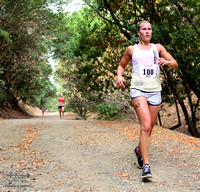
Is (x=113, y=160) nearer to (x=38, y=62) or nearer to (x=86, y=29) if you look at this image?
(x=86, y=29)

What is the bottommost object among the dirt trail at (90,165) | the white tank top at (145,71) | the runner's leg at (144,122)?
the dirt trail at (90,165)

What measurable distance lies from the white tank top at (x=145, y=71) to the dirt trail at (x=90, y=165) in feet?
4.48

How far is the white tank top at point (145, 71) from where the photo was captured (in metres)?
4.15

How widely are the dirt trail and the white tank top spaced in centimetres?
137

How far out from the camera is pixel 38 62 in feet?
71.4

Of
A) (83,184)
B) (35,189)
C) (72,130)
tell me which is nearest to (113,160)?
(83,184)

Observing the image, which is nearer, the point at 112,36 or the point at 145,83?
the point at 145,83

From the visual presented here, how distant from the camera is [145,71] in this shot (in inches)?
163

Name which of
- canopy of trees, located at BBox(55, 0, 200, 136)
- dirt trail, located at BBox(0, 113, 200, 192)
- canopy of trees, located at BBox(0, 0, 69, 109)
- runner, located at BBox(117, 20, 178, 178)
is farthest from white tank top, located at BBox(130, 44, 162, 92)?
canopy of trees, located at BBox(0, 0, 69, 109)

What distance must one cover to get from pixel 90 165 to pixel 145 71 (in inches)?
78.1

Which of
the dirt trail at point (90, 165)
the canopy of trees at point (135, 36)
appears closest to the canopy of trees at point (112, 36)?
the canopy of trees at point (135, 36)

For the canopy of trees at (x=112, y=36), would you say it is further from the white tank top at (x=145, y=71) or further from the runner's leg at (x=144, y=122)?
the runner's leg at (x=144, y=122)

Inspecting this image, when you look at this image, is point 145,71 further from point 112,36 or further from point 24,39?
point 24,39

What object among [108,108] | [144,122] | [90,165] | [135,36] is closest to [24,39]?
[108,108]
